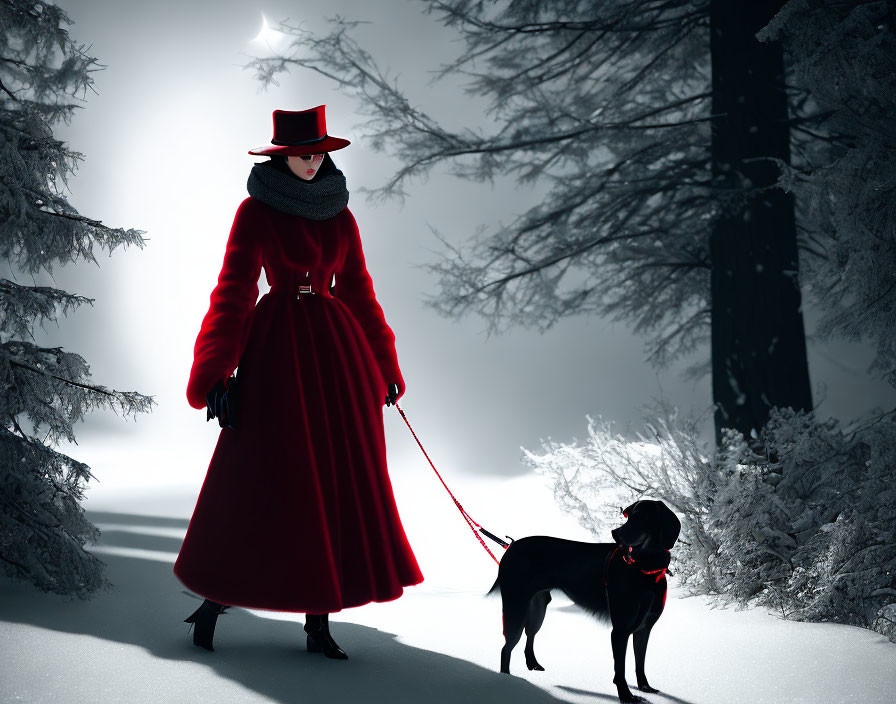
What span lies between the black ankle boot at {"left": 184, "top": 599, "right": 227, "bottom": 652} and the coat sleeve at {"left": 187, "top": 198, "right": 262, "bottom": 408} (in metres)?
0.79

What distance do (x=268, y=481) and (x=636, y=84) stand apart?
15.3ft

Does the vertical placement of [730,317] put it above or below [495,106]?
below

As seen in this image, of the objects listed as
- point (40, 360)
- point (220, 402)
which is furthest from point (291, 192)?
point (40, 360)

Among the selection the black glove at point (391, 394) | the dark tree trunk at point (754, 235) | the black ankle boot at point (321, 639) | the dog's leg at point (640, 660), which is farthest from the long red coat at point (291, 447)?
the dark tree trunk at point (754, 235)

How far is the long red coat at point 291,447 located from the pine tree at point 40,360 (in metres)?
1.05

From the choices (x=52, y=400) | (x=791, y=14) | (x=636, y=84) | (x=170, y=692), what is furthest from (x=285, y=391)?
(x=636, y=84)

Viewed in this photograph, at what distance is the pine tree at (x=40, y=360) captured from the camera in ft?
13.1

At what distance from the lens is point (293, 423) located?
3254 mm

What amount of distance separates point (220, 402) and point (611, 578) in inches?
59.9

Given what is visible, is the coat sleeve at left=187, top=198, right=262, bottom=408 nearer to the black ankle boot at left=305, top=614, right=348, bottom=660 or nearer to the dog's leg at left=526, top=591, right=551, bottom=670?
the black ankle boot at left=305, top=614, right=348, bottom=660

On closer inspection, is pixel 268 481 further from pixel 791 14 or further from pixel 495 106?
pixel 495 106

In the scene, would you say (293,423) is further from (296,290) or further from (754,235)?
(754,235)

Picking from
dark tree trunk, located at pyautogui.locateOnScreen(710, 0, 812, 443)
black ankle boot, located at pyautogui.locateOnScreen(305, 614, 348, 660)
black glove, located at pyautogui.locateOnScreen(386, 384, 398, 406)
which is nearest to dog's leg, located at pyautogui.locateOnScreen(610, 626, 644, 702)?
black ankle boot, located at pyautogui.locateOnScreen(305, 614, 348, 660)

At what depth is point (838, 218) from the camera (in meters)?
4.04
